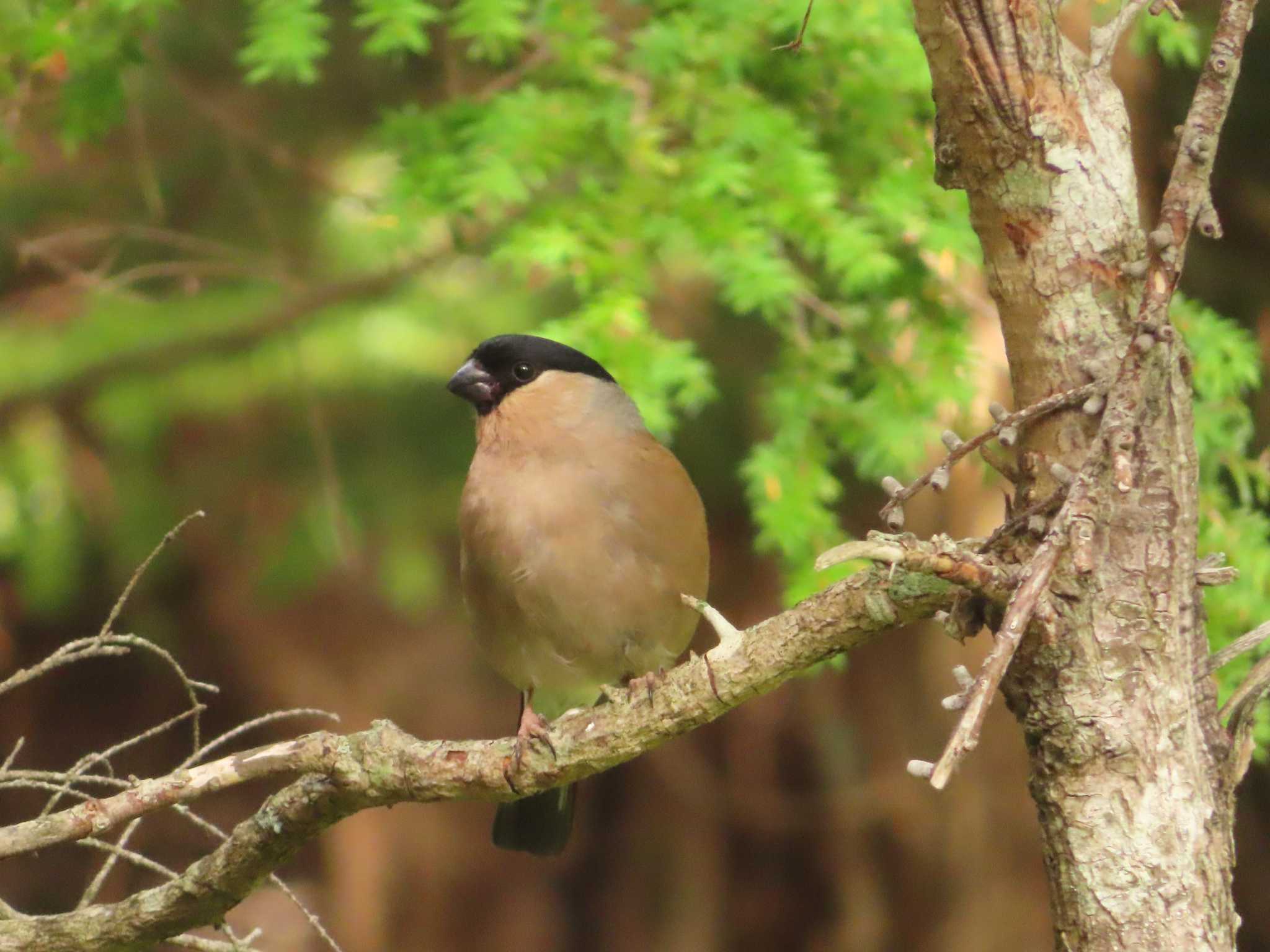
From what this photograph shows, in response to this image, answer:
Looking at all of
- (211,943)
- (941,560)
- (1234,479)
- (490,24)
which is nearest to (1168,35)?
(1234,479)

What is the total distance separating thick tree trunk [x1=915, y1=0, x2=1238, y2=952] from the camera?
172cm

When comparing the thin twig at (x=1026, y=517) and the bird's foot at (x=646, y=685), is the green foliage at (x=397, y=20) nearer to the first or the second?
the bird's foot at (x=646, y=685)

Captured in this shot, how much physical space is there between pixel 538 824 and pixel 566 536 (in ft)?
2.30

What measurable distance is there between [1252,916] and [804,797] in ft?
5.13

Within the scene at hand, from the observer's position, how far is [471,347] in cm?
410

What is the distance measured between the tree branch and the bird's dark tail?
96 centimetres

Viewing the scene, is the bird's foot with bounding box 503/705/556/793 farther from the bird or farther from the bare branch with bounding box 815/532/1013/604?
the bird

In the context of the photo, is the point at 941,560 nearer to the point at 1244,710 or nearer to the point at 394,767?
the point at 1244,710

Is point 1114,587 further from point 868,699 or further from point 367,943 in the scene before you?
point 367,943

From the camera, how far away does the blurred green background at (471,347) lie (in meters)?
3.01

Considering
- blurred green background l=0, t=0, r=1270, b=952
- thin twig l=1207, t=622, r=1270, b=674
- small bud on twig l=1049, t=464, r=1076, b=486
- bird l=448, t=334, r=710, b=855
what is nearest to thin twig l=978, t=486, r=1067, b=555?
small bud on twig l=1049, t=464, r=1076, b=486

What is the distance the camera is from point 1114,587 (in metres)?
1.75

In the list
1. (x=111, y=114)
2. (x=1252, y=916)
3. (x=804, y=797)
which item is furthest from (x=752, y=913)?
(x=111, y=114)

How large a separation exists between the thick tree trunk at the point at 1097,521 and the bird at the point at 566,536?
1.04 meters
